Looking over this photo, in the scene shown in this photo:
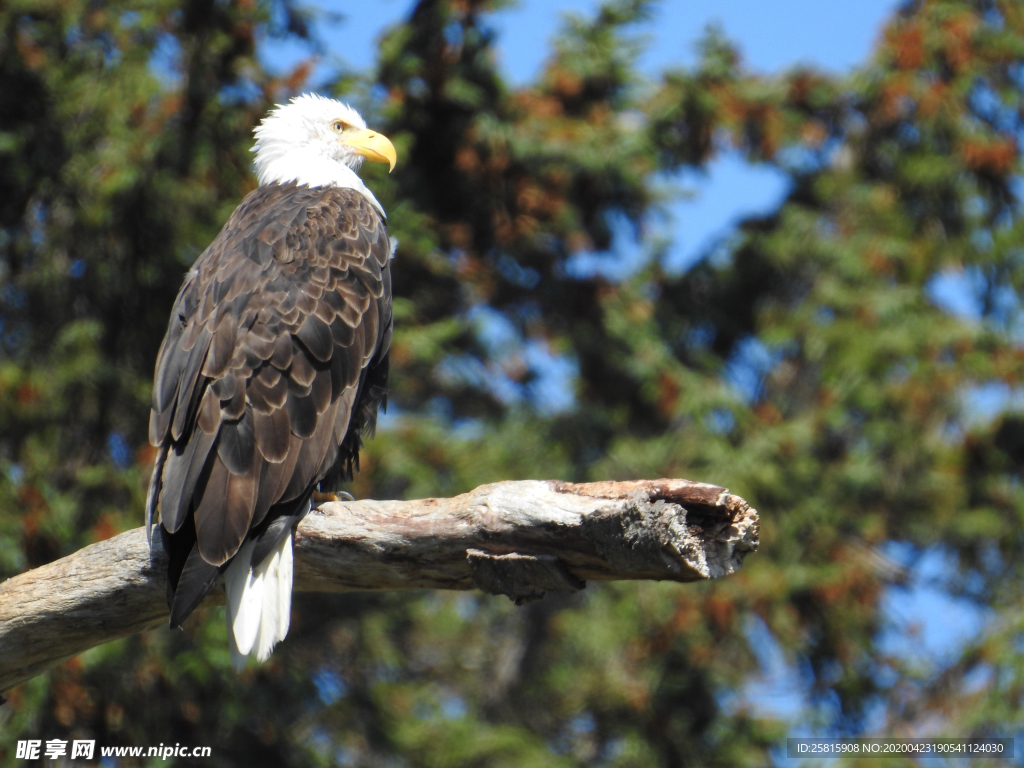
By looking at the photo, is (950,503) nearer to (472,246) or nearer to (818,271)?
(818,271)

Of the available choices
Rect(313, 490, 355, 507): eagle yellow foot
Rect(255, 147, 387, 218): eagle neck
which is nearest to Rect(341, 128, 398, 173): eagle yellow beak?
Rect(255, 147, 387, 218): eagle neck

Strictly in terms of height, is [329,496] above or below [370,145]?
below

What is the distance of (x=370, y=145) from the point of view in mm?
5996

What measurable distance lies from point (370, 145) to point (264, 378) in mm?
2038

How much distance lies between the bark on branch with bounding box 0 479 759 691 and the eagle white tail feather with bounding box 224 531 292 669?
0.13 metres

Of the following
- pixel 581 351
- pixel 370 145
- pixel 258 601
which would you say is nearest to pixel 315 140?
pixel 370 145

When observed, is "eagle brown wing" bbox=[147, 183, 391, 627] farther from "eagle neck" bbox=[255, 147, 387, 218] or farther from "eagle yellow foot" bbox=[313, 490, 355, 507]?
"eagle neck" bbox=[255, 147, 387, 218]

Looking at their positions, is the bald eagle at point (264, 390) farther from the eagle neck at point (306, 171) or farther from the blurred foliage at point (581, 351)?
the blurred foliage at point (581, 351)

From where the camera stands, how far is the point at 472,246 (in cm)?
913

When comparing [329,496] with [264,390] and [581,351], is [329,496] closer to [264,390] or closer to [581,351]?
[264,390]

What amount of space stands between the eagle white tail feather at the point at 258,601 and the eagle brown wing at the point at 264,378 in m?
0.05

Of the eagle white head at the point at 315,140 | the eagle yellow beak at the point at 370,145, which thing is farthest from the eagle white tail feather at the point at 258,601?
the eagle yellow beak at the point at 370,145

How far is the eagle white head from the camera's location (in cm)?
595

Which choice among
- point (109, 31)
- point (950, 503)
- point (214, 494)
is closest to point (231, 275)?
point (214, 494)
